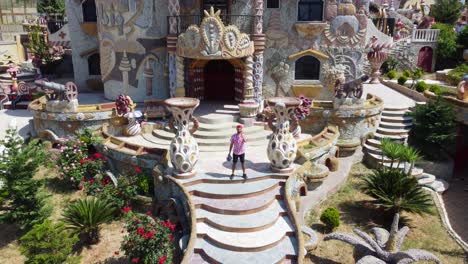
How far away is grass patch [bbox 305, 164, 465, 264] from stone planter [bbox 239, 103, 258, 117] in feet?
18.5

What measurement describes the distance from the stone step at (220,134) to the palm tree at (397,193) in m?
5.45

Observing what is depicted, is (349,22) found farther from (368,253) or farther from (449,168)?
(368,253)

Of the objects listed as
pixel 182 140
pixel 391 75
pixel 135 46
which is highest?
pixel 135 46

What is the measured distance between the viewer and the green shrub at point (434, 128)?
1816 cm

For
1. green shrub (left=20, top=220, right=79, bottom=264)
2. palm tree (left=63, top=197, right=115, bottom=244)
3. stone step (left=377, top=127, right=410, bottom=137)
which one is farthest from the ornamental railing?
green shrub (left=20, top=220, right=79, bottom=264)

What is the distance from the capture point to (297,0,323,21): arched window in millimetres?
20172

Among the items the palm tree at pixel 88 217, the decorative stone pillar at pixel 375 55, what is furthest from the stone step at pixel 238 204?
the decorative stone pillar at pixel 375 55

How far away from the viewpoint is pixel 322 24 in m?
20.1

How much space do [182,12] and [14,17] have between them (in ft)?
150

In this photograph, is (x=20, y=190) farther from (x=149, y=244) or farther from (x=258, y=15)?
(x=258, y=15)

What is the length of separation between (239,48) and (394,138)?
9258 millimetres

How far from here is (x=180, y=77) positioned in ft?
64.5

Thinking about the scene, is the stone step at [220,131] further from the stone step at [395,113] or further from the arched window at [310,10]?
the stone step at [395,113]

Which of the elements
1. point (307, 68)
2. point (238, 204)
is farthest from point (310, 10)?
point (238, 204)
